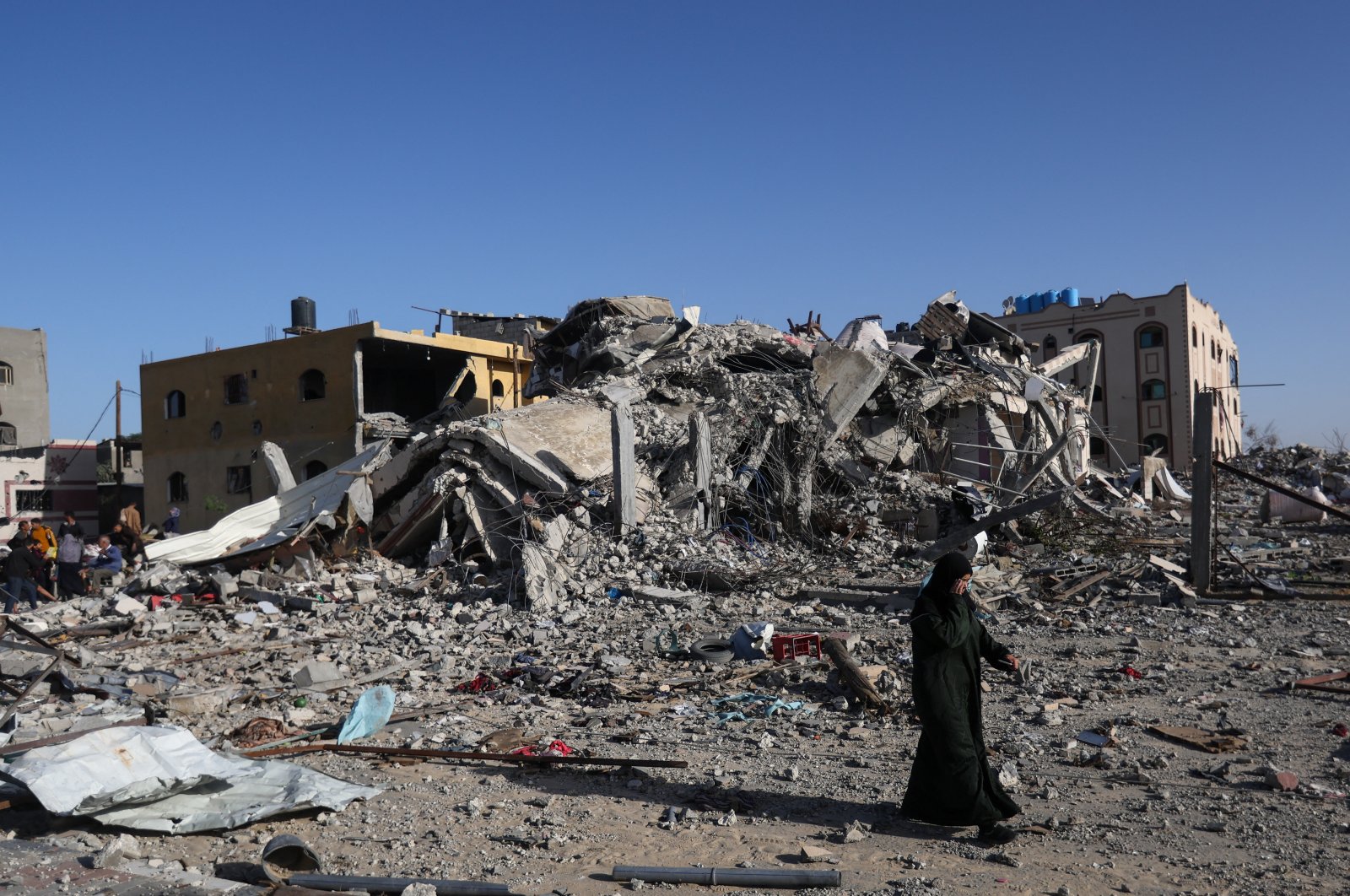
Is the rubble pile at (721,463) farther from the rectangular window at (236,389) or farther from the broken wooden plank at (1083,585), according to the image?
the rectangular window at (236,389)

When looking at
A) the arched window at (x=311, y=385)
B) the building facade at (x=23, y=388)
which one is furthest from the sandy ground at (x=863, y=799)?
the building facade at (x=23, y=388)

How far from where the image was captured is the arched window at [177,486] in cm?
2502

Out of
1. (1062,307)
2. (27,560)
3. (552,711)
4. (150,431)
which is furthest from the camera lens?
(1062,307)

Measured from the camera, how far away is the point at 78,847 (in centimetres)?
432

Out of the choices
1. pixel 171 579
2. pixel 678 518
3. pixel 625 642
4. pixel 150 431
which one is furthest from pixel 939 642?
pixel 150 431

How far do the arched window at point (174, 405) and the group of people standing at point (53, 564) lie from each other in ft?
35.1

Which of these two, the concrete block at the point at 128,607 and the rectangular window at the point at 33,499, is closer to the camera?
the concrete block at the point at 128,607

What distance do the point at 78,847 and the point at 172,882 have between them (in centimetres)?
79

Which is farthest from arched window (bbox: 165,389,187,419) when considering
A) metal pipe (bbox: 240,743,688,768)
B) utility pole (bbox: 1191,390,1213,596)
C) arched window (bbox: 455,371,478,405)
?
utility pole (bbox: 1191,390,1213,596)

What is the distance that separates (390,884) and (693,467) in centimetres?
1015

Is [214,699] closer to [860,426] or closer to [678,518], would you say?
[678,518]

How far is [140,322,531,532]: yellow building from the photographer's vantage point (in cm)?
2194

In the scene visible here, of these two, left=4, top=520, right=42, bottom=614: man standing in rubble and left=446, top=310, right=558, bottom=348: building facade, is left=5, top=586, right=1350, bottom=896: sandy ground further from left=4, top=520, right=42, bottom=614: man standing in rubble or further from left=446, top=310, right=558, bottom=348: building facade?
left=446, top=310, right=558, bottom=348: building facade

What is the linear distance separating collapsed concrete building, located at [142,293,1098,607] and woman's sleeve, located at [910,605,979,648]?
7000 millimetres
